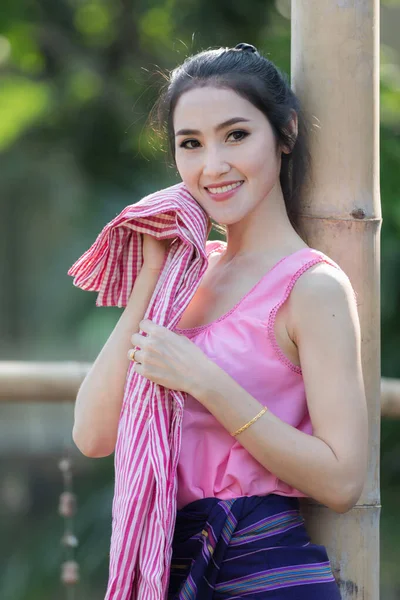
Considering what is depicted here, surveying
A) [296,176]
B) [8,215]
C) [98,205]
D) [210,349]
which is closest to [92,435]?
[210,349]

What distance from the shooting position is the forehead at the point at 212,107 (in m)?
1.65

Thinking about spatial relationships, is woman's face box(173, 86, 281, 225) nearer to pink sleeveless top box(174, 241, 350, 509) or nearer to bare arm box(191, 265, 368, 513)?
pink sleeveless top box(174, 241, 350, 509)

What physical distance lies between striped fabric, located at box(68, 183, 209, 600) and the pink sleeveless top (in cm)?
6

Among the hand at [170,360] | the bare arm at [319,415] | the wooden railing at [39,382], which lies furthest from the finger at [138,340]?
the wooden railing at [39,382]

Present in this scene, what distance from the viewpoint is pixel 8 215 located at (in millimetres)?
5902

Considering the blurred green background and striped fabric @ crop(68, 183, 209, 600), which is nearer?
striped fabric @ crop(68, 183, 209, 600)

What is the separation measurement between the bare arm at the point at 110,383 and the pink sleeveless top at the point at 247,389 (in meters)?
0.13

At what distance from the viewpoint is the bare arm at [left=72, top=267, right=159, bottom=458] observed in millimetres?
1698

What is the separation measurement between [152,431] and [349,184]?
1.78 feet

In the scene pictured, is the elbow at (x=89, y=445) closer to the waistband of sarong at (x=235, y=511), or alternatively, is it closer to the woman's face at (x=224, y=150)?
the waistband of sarong at (x=235, y=511)

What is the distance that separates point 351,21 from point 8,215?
4.43 meters

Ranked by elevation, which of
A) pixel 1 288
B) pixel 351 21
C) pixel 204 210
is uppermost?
pixel 351 21

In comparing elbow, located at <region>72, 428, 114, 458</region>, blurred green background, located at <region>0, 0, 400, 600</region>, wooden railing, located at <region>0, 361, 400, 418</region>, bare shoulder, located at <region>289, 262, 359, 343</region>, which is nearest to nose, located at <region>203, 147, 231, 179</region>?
bare shoulder, located at <region>289, 262, 359, 343</region>

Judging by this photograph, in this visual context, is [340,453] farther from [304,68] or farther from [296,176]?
[304,68]
